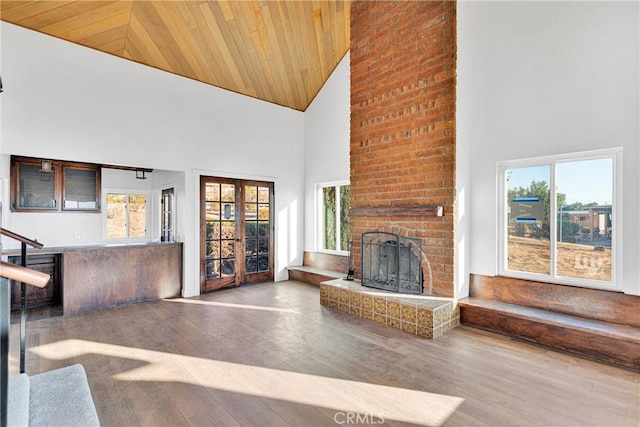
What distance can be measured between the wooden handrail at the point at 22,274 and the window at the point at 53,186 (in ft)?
15.0

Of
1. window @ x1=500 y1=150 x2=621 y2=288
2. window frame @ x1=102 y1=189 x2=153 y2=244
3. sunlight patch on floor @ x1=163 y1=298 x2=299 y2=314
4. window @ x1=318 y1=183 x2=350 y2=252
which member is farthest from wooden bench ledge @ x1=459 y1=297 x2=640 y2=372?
window frame @ x1=102 y1=189 x2=153 y2=244

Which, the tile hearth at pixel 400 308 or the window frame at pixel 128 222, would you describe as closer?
the tile hearth at pixel 400 308

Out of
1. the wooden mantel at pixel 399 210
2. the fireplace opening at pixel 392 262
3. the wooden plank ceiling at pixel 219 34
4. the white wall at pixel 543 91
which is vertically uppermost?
the wooden plank ceiling at pixel 219 34

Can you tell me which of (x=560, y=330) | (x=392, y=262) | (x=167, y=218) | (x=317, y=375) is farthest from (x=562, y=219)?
(x=167, y=218)

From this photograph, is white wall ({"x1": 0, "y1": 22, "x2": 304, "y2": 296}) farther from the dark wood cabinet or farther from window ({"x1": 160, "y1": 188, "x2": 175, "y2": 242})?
the dark wood cabinet

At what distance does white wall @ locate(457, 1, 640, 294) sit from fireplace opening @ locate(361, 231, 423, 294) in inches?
29.3

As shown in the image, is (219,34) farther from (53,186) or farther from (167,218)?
(53,186)

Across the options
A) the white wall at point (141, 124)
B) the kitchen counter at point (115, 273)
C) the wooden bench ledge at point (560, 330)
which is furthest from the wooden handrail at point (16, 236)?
the wooden bench ledge at point (560, 330)

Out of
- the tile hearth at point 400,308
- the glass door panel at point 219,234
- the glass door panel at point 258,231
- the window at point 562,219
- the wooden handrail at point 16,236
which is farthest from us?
the glass door panel at point 258,231

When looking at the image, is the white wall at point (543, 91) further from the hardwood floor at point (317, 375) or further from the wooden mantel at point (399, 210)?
the hardwood floor at point (317, 375)

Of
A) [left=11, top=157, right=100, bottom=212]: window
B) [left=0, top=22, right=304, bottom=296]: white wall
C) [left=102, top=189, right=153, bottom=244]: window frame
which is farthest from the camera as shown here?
[left=102, top=189, right=153, bottom=244]: window frame

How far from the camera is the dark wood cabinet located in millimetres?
4699

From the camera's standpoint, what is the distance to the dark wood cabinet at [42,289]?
15.4ft

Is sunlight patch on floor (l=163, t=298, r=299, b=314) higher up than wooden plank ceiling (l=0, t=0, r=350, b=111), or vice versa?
wooden plank ceiling (l=0, t=0, r=350, b=111)
